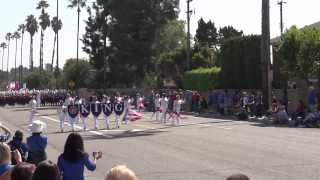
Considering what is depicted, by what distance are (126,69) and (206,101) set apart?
3259 centimetres

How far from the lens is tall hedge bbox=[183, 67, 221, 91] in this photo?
54438 mm

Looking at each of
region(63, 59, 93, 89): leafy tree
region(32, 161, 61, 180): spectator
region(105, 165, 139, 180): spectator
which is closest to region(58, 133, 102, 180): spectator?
region(32, 161, 61, 180): spectator

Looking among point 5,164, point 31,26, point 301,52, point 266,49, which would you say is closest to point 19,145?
point 5,164

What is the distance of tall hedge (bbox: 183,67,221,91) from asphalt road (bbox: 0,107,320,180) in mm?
25427

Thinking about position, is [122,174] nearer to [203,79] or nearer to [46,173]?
[46,173]

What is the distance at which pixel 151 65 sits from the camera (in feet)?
261

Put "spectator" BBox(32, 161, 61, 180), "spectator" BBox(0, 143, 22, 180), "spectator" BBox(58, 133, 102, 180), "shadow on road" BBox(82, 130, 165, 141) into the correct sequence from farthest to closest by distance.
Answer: "shadow on road" BBox(82, 130, 165, 141), "spectator" BBox(58, 133, 102, 180), "spectator" BBox(0, 143, 22, 180), "spectator" BBox(32, 161, 61, 180)

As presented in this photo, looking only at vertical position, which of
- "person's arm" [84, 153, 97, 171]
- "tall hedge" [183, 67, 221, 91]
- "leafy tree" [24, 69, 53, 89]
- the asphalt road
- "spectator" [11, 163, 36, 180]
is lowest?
the asphalt road

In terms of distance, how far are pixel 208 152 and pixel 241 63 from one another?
1229 inches

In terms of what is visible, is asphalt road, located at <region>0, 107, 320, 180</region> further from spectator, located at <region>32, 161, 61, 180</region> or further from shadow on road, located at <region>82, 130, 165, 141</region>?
spectator, located at <region>32, 161, 61, 180</region>

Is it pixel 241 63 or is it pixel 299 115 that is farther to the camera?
pixel 241 63

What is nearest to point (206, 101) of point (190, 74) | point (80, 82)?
point (190, 74)

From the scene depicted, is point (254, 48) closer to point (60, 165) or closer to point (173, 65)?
point (173, 65)

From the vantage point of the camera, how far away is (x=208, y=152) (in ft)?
63.0
